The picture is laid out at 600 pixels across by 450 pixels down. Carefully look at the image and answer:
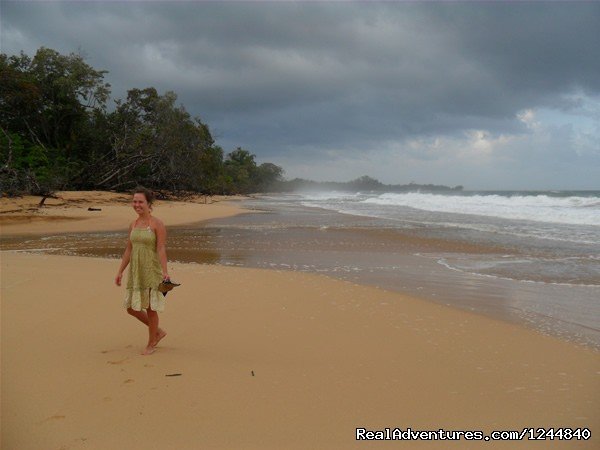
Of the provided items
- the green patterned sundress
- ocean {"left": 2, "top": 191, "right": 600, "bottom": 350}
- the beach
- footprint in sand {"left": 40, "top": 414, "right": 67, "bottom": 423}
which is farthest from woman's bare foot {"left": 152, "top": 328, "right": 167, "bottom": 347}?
ocean {"left": 2, "top": 191, "right": 600, "bottom": 350}

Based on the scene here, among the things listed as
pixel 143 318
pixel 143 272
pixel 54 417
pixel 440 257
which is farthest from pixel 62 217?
pixel 54 417

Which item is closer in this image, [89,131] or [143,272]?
[143,272]

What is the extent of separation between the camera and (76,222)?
16719mm

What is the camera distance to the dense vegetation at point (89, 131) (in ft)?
93.7

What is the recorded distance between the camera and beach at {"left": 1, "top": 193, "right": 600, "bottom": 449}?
269cm

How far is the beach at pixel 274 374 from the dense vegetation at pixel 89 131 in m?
24.6

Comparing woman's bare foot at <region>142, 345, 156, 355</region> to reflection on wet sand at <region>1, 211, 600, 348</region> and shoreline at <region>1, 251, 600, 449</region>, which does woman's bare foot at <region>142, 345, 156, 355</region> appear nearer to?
shoreline at <region>1, 251, 600, 449</region>

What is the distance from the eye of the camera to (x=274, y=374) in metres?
3.46

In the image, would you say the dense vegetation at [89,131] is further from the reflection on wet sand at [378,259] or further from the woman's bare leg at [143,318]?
the woman's bare leg at [143,318]

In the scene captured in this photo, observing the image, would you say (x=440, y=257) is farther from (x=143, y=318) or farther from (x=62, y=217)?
(x=62, y=217)

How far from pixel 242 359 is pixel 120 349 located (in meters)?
1.14

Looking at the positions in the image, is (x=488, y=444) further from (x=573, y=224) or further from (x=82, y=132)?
(x=82, y=132)

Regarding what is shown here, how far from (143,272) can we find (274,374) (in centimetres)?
143

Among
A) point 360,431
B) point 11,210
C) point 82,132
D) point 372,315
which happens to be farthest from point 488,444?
point 82,132
